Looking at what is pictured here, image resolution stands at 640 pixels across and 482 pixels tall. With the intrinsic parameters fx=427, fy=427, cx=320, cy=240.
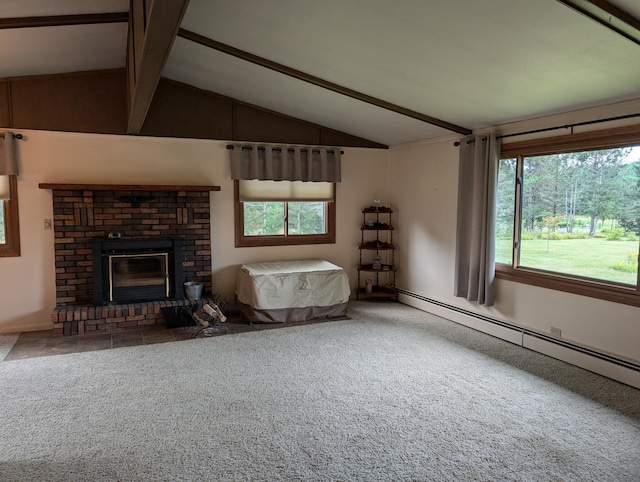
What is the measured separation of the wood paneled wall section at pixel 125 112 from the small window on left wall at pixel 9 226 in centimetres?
81

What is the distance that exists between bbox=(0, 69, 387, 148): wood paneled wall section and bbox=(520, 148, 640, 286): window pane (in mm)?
2835

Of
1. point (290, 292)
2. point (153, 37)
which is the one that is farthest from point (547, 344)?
point (153, 37)

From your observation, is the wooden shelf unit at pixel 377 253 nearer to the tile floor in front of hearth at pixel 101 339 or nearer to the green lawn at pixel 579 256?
the tile floor in front of hearth at pixel 101 339

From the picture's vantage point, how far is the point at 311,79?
13.6 feet

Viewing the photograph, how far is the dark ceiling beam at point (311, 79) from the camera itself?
3.69 meters

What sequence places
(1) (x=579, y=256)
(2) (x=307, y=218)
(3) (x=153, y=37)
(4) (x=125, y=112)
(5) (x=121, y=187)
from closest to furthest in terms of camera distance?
(3) (x=153, y=37) < (1) (x=579, y=256) < (5) (x=121, y=187) < (4) (x=125, y=112) < (2) (x=307, y=218)

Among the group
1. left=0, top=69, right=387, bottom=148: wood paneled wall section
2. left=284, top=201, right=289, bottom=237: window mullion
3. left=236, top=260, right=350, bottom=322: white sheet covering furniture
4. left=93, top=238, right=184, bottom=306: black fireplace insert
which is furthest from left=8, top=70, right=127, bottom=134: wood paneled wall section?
left=236, top=260, right=350, bottom=322: white sheet covering furniture

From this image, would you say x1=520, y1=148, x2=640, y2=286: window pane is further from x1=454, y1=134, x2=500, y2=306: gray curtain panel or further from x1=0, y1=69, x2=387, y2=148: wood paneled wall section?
x1=0, y1=69, x2=387, y2=148: wood paneled wall section

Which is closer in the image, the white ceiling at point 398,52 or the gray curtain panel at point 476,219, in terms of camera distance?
the white ceiling at point 398,52

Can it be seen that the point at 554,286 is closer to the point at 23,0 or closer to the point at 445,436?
the point at 445,436

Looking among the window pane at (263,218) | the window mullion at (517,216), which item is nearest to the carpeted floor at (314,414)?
the window mullion at (517,216)

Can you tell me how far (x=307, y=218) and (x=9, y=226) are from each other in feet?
11.4

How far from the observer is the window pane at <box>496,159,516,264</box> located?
4445 millimetres

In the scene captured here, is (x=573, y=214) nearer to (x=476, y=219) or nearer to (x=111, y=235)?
(x=476, y=219)
